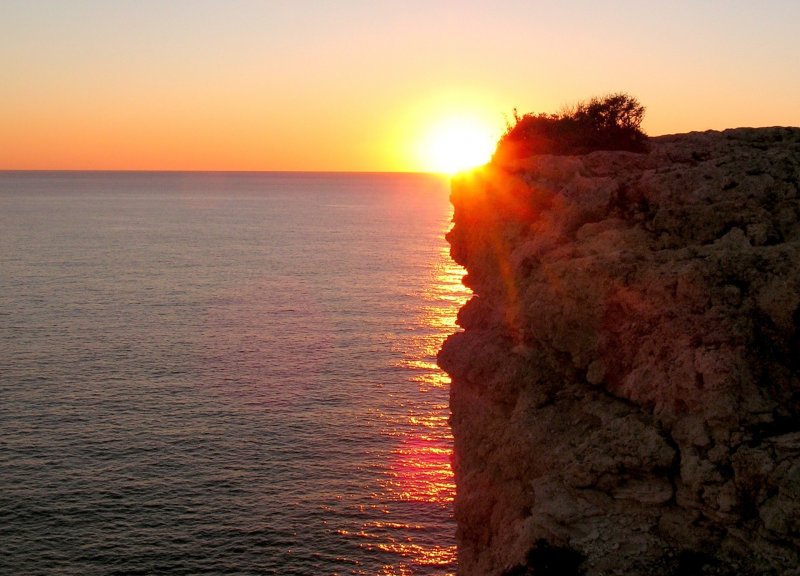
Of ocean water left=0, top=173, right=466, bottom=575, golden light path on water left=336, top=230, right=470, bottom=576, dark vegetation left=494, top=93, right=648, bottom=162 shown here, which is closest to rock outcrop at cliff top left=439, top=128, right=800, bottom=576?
dark vegetation left=494, top=93, right=648, bottom=162

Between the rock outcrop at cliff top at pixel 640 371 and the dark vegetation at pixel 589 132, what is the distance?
58.4 inches

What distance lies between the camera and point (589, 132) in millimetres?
25625

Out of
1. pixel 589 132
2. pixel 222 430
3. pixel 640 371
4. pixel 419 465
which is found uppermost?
pixel 589 132

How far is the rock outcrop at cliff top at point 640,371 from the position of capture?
1506cm

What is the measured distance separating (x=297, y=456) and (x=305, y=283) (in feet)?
215

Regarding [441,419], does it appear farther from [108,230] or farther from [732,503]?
[108,230]

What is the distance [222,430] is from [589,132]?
4196cm

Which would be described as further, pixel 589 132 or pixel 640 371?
pixel 589 132

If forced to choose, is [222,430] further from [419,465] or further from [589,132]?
[589,132]

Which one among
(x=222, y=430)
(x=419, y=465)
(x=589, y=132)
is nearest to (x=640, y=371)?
(x=589, y=132)

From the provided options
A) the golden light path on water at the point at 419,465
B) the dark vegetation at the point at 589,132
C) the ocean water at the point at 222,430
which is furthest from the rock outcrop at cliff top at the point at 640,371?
the ocean water at the point at 222,430

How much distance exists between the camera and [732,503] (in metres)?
14.7

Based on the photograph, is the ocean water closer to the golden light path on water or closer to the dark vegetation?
the golden light path on water

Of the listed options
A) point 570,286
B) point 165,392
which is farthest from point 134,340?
point 570,286
